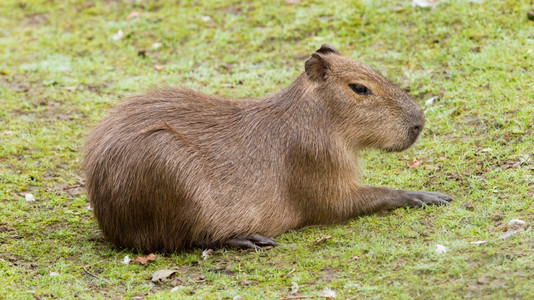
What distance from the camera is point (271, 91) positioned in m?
7.03

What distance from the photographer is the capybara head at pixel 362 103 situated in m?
4.93

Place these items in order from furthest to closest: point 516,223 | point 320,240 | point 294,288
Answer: point 320,240
point 516,223
point 294,288

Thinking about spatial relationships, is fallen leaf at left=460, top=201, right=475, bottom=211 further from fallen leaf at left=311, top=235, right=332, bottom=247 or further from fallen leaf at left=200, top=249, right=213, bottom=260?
fallen leaf at left=200, top=249, right=213, bottom=260

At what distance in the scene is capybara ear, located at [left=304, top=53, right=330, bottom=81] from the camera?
4.91m

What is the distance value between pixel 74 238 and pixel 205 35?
3985mm

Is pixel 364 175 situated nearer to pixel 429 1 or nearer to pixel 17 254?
pixel 17 254

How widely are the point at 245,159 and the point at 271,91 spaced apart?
2.35 m

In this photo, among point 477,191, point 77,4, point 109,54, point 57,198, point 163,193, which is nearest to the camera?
point 163,193

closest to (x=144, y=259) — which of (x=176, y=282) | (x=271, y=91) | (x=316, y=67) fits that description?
(x=176, y=282)

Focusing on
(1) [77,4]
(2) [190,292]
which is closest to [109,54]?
(1) [77,4]

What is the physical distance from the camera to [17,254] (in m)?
4.67

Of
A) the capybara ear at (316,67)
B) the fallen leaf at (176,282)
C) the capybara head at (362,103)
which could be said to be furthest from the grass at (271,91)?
the capybara ear at (316,67)

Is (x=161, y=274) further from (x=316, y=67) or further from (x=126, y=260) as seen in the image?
(x=316, y=67)

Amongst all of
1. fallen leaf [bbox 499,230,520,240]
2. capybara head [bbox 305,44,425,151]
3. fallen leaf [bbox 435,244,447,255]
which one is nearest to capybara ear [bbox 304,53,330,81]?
capybara head [bbox 305,44,425,151]
